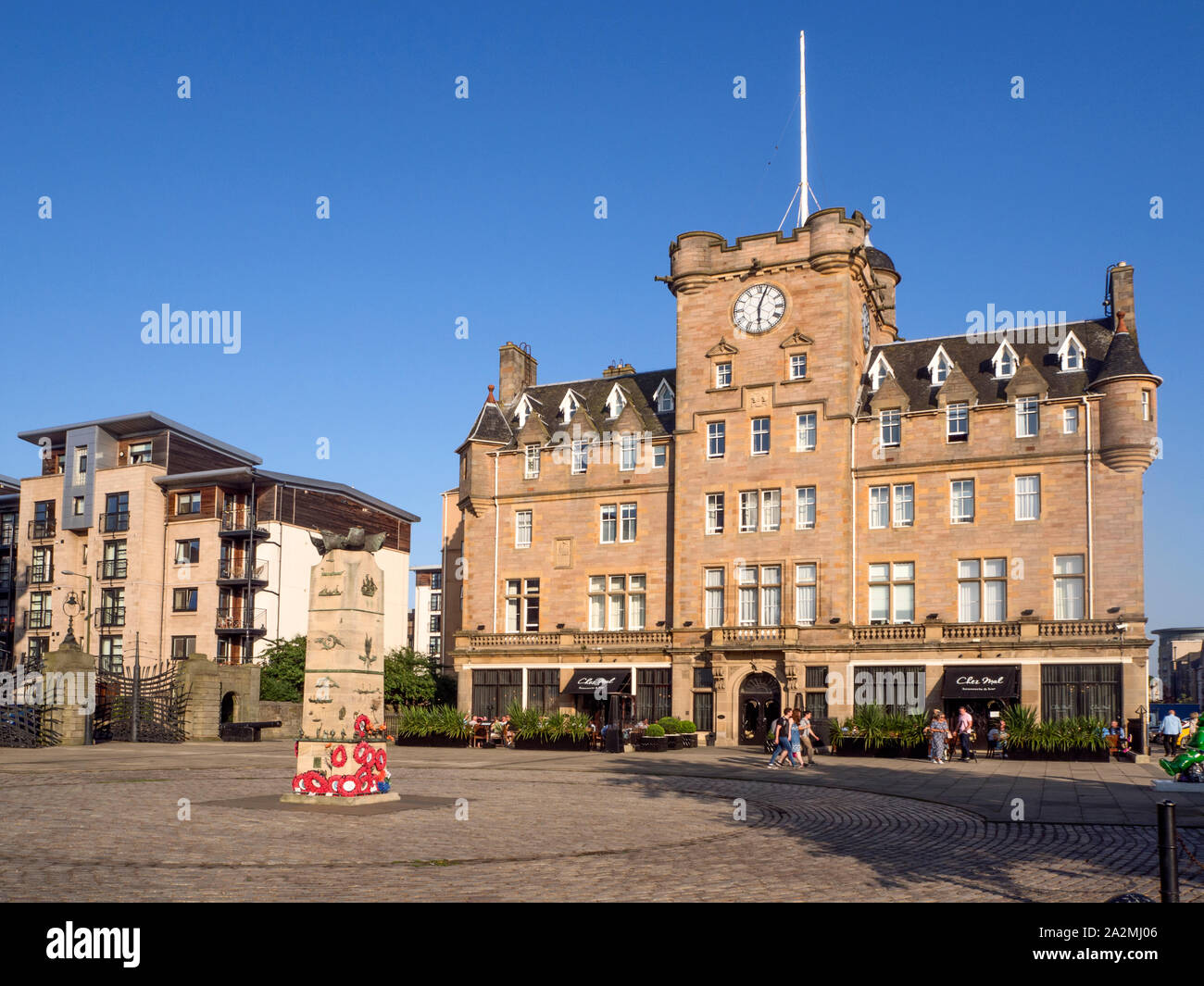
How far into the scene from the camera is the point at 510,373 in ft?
199

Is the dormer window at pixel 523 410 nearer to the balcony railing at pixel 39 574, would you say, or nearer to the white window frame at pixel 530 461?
the white window frame at pixel 530 461

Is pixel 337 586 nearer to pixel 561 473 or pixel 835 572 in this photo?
pixel 835 572

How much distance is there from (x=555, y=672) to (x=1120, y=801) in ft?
108

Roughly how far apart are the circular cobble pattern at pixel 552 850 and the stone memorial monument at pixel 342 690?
981 millimetres

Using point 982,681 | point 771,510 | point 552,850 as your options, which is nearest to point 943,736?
point 982,681

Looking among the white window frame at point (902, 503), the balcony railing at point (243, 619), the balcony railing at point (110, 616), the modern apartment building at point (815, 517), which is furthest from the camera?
the balcony railing at point (110, 616)

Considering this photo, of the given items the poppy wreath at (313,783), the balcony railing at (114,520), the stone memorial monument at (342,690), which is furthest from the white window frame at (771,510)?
the balcony railing at (114,520)

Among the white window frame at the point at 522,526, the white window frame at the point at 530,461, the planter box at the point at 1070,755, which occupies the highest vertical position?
the white window frame at the point at 530,461

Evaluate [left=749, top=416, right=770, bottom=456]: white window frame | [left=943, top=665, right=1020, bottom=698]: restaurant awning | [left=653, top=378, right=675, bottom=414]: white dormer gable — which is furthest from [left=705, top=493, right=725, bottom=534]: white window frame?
[left=943, top=665, right=1020, bottom=698]: restaurant awning

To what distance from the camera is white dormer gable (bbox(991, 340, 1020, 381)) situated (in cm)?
4738

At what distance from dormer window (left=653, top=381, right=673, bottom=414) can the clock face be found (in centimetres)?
531

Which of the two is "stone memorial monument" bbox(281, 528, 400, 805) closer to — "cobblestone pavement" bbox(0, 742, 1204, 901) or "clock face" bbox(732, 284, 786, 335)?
"cobblestone pavement" bbox(0, 742, 1204, 901)

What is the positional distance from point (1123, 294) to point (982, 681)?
16995 mm

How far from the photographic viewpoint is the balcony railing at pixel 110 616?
217 ft
